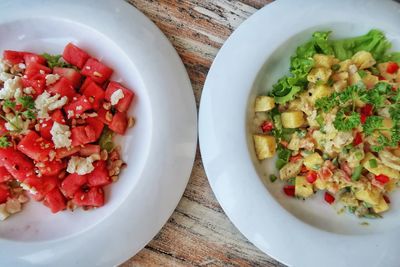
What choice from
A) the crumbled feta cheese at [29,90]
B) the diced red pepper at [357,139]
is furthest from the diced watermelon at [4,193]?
the diced red pepper at [357,139]

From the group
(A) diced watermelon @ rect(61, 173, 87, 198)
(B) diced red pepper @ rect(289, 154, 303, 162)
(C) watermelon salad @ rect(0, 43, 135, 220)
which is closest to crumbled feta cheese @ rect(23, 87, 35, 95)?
(C) watermelon salad @ rect(0, 43, 135, 220)

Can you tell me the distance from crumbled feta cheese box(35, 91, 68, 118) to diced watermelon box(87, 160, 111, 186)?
0.82ft

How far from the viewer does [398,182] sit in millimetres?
1800

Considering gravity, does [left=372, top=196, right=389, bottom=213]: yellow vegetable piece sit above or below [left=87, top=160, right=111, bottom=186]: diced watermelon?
above

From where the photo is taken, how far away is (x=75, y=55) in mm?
1791

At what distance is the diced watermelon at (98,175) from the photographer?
69.5 inches

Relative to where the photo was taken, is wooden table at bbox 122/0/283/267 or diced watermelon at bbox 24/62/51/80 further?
wooden table at bbox 122/0/283/267

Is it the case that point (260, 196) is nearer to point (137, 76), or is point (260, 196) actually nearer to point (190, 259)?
point (190, 259)

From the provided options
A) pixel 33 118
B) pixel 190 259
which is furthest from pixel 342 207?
pixel 33 118

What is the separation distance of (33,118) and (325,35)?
43.6 inches

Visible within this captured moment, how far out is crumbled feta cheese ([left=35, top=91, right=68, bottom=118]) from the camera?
171 centimetres

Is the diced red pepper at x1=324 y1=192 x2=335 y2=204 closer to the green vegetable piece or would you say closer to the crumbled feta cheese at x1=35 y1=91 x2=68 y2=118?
the green vegetable piece

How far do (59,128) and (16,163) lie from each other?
0.21 meters

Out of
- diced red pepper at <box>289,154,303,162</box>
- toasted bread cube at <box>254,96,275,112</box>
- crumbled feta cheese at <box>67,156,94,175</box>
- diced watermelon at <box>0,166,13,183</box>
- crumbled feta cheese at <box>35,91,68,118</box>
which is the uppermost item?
toasted bread cube at <box>254,96,275,112</box>
